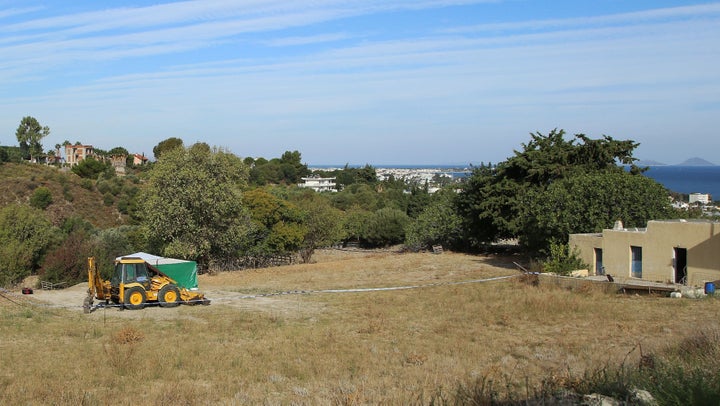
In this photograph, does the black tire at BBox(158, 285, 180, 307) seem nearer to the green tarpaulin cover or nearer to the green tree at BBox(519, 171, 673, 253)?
the green tarpaulin cover

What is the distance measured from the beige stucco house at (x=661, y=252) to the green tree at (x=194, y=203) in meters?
20.8

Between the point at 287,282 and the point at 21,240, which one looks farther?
the point at 21,240

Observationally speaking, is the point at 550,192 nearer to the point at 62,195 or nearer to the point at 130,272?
the point at 130,272

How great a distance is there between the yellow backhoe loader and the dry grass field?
1.58 feet

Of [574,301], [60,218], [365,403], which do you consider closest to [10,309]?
[365,403]

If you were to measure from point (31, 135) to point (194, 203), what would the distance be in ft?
280

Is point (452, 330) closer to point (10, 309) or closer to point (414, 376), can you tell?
point (414, 376)

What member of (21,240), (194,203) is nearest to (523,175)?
(194,203)

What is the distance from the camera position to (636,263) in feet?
81.5

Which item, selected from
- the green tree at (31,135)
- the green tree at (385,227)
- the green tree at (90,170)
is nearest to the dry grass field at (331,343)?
the green tree at (385,227)

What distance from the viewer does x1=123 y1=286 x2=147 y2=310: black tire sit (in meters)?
20.9

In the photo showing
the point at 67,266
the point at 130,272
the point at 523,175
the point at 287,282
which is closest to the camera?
the point at 130,272

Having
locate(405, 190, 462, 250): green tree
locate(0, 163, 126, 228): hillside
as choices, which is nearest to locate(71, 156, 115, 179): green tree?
locate(0, 163, 126, 228): hillside

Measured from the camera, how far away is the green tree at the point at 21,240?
3803cm
